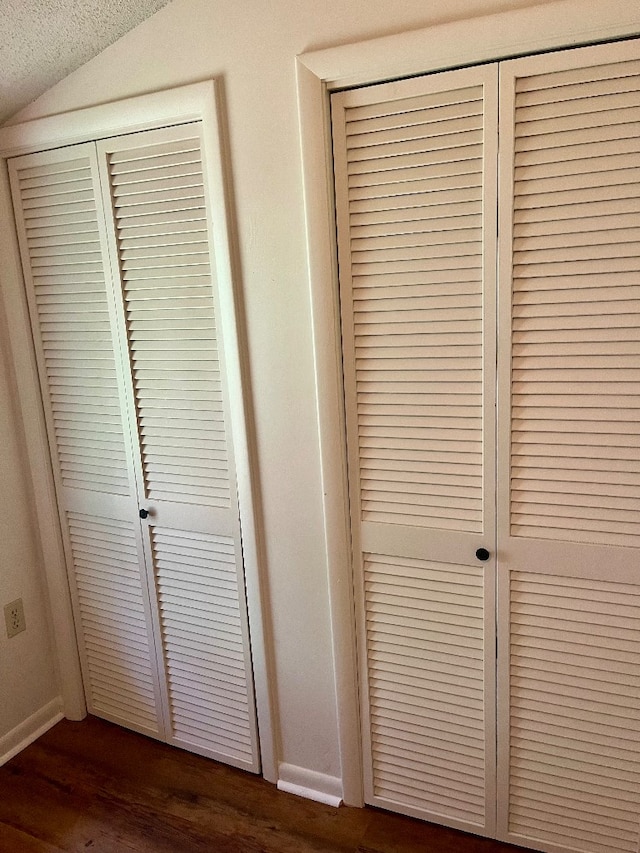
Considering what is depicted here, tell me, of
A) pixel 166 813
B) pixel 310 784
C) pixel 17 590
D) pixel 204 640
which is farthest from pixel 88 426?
pixel 310 784

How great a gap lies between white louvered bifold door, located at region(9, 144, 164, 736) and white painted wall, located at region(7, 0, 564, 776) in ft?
0.81

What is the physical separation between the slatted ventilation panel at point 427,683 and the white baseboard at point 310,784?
0.15 metres

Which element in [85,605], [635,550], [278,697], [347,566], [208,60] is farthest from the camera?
[85,605]

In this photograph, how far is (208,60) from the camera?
156cm

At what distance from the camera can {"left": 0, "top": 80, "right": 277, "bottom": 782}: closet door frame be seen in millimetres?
1597

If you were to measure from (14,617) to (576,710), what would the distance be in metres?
1.69

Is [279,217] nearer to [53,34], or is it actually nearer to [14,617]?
[53,34]

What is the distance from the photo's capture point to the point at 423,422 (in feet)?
5.06

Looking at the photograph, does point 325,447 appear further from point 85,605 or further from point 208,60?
point 85,605

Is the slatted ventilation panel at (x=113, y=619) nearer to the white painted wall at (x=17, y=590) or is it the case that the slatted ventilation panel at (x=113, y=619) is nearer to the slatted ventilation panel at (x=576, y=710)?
the white painted wall at (x=17, y=590)

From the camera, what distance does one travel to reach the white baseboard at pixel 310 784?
6.07ft

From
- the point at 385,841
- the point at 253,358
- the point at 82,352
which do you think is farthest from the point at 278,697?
the point at 82,352

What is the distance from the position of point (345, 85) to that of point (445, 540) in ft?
3.49

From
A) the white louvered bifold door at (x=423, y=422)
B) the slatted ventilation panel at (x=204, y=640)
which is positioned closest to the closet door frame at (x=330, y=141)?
the white louvered bifold door at (x=423, y=422)
